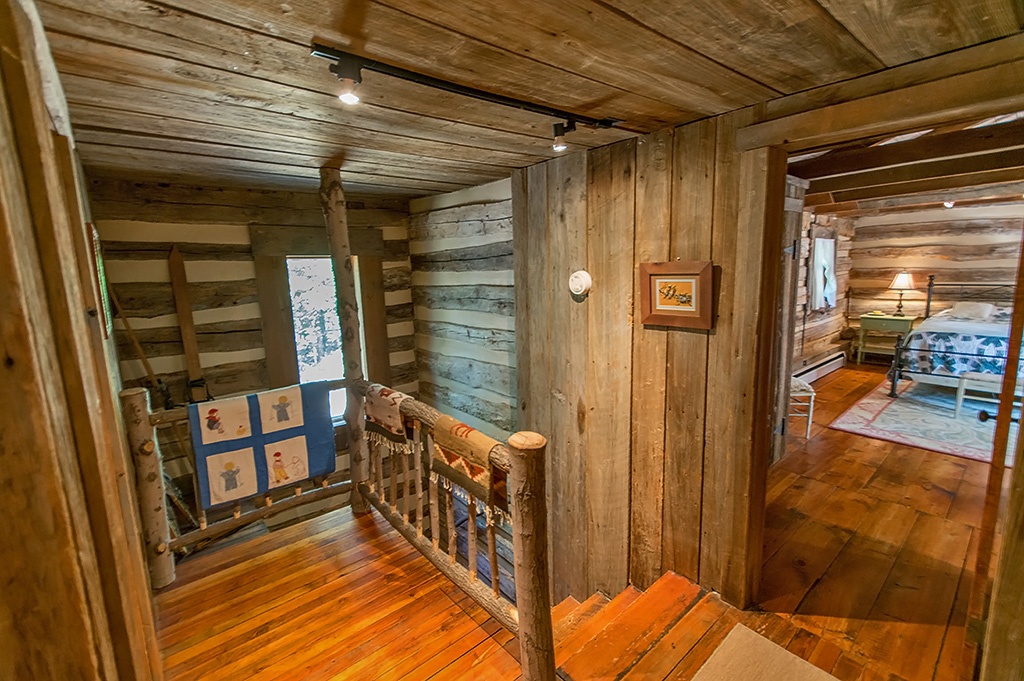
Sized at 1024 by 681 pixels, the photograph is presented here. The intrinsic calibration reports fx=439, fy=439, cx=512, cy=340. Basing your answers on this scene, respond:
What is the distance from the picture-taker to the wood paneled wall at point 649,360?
1791mm

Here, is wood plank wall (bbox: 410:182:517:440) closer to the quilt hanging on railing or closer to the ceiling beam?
Answer: the quilt hanging on railing

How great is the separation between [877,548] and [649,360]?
1.65 metres

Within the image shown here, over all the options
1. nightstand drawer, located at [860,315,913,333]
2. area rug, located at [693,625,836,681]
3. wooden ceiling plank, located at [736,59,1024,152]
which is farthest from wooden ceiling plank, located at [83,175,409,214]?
nightstand drawer, located at [860,315,913,333]

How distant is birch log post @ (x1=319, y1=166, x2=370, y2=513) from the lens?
102 inches

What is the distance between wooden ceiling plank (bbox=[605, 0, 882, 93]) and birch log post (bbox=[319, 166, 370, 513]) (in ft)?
6.77

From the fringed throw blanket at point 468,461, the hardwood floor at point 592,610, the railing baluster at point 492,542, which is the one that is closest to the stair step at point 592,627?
the hardwood floor at point 592,610

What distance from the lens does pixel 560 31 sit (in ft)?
3.53

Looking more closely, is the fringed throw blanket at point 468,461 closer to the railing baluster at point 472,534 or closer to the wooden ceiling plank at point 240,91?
the railing baluster at point 472,534

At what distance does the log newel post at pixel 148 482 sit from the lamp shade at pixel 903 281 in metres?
8.23

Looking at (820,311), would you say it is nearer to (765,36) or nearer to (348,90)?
(765,36)

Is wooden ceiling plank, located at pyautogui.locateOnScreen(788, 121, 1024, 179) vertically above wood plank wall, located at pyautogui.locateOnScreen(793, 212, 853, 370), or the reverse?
wooden ceiling plank, located at pyautogui.locateOnScreen(788, 121, 1024, 179)

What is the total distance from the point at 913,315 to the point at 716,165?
673cm

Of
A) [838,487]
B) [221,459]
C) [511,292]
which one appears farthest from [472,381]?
[838,487]

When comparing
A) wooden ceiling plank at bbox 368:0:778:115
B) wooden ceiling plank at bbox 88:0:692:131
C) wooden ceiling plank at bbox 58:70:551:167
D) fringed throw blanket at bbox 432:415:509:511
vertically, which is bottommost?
fringed throw blanket at bbox 432:415:509:511
